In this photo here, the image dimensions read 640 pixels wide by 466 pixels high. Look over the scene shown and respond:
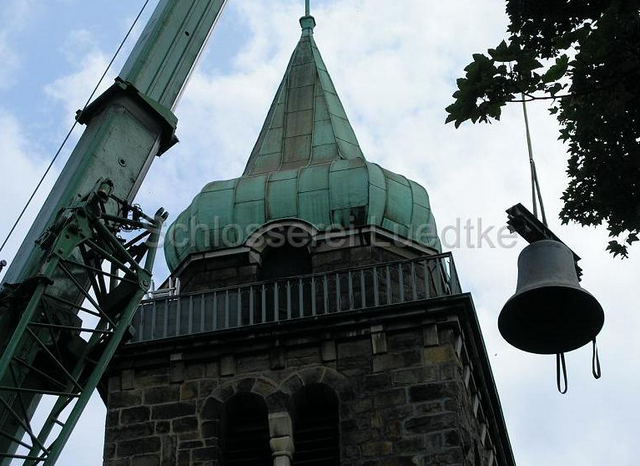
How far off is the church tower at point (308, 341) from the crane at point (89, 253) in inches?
178

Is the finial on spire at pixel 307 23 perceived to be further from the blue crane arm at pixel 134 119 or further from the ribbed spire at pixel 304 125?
the blue crane arm at pixel 134 119

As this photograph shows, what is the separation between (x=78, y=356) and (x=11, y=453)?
4.78 feet

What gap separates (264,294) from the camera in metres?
22.9

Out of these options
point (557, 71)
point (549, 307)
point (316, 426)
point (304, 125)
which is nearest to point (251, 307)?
point (316, 426)

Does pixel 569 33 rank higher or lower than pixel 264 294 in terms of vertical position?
lower

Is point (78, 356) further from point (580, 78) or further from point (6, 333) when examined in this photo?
point (580, 78)

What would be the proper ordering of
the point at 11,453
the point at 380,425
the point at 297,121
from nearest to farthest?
the point at 11,453, the point at 380,425, the point at 297,121

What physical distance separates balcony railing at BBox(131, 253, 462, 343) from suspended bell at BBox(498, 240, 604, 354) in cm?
1129

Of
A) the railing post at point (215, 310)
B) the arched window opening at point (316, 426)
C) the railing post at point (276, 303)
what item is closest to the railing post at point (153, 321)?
the railing post at point (215, 310)

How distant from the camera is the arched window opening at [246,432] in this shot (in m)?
21.6

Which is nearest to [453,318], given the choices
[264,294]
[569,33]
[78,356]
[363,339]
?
[363,339]

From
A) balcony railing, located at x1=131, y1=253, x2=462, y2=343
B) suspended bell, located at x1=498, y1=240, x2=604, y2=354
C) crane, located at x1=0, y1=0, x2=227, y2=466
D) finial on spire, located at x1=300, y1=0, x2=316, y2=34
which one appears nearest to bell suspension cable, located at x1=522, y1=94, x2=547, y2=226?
suspended bell, located at x1=498, y1=240, x2=604, y2=354

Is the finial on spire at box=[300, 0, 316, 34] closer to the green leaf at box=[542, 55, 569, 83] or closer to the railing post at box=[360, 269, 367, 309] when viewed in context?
the railing post at box=[360, 269, 367, 309]

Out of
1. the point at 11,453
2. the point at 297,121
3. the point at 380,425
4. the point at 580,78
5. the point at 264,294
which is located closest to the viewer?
the point at 580,78
